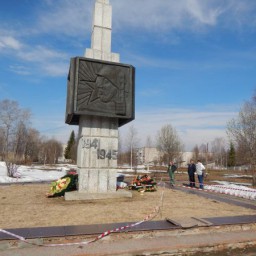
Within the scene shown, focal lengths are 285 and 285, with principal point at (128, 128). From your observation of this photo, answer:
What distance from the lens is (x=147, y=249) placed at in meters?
5.08

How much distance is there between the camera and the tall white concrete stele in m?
9.98

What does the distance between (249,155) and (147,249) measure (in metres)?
20.1

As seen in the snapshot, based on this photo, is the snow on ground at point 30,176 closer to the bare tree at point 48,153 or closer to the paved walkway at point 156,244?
the paved walkway at point 156,244

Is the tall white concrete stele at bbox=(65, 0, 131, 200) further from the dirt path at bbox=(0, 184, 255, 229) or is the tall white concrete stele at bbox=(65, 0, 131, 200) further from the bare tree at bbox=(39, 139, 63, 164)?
the bare tree at bbox=(39, 139, 63, 164)

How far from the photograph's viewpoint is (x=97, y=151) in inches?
405

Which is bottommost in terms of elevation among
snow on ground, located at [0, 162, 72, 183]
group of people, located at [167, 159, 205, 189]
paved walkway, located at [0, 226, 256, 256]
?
paved walkway, located at [0, 226, 256, 256]

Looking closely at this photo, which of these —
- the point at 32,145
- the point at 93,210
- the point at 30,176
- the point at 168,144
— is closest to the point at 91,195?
the point at 93,210

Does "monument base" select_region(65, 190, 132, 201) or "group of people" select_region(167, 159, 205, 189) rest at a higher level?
"group of people" select_region(167, 159, 205, 189)

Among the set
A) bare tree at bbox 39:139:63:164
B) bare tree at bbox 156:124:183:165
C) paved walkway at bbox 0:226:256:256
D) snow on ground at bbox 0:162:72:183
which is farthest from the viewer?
bare tree at bbox 39:139:63:164

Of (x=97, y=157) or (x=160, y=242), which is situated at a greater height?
(x=97, y=157)

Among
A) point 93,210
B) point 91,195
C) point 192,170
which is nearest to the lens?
point 93,210

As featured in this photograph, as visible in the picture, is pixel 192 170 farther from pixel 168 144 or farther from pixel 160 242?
pixel 168 144

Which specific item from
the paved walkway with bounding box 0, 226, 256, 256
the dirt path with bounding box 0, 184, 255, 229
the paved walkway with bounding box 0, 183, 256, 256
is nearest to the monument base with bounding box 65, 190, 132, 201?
the dirt path with bounding box 0, 184, 255, 229

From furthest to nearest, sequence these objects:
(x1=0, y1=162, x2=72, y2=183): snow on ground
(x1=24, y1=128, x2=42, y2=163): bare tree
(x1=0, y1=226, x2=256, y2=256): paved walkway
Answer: (x1=24, y1=128, x2=42, y2=163): bare tree → (x1=0, y1=162, x2=72, y2=183): snow on ground → (x1=0, y1=226, x2=256, y2=256): paved walkway
